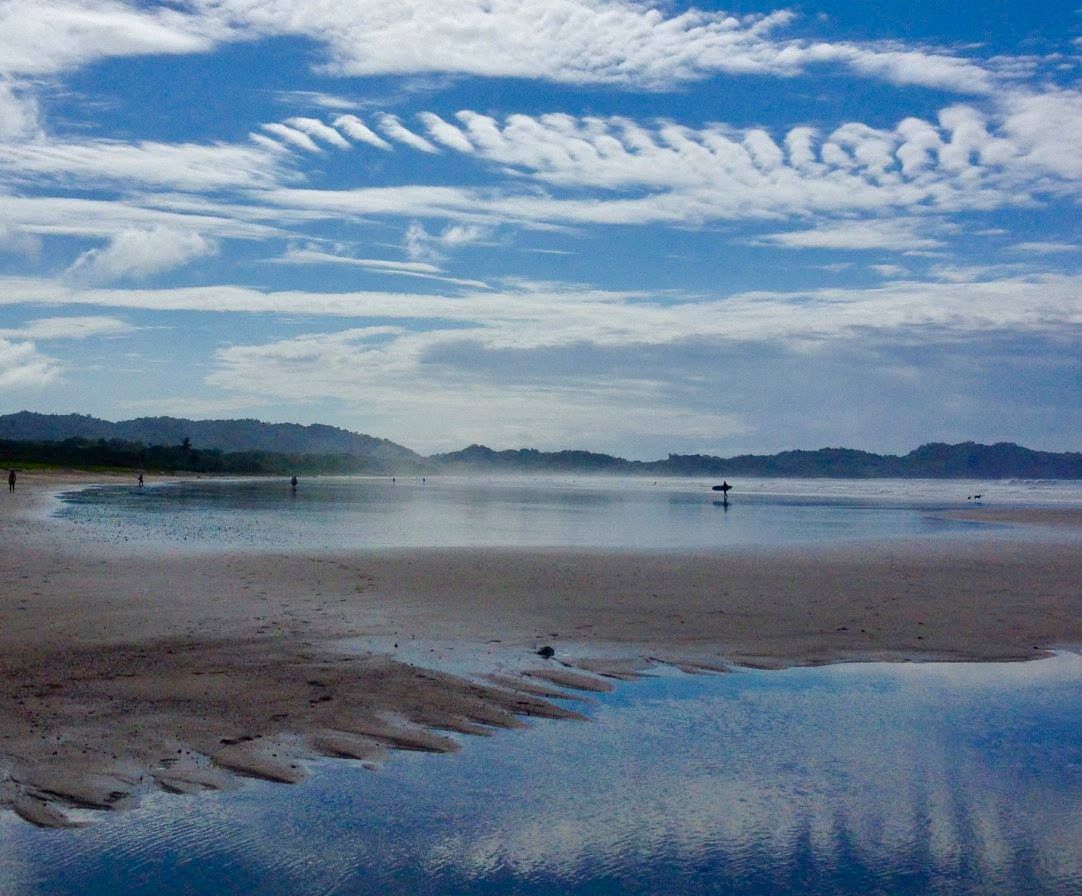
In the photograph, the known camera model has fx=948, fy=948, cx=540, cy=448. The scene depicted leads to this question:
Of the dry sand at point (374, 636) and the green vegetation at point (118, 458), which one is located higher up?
the green vegetation at point (118, 458)

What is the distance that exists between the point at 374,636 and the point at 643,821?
708cm

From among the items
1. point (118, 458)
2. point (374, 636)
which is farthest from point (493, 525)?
point (118, 458)

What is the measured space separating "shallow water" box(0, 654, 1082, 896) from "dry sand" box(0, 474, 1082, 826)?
2.08ft

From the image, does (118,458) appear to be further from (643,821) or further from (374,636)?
(643,821)

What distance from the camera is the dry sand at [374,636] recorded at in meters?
8.75

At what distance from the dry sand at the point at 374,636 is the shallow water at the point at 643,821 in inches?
25.0

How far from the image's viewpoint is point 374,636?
1371 cm

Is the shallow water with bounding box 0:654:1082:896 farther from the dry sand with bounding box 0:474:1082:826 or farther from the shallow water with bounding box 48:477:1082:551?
the shallow water with bounding box 48:477:1082:551

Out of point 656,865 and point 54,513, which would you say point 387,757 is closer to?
point 656,865

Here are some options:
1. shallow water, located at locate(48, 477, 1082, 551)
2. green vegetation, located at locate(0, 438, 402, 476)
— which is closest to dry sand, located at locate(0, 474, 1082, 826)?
shallow water, located at locate(48, 477, 1082, 551)

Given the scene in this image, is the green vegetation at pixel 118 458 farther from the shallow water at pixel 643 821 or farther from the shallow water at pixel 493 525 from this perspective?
the shallow water at pixel 643 821

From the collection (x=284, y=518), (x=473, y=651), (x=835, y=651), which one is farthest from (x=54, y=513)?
(x=835, y=651)

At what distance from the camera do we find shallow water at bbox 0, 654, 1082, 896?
6.45m

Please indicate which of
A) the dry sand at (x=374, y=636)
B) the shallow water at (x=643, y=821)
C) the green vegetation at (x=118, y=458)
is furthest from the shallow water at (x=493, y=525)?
the green vegetation at (x=118, y=458)
